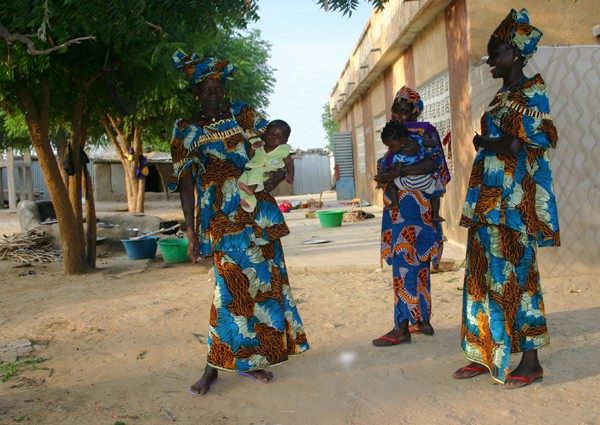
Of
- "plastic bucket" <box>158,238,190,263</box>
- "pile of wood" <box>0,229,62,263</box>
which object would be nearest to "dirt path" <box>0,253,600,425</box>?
"plastic bucket" <box>158,238,190,263</box>

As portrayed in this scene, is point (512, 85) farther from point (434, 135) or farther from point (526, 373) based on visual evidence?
point (526, 373)

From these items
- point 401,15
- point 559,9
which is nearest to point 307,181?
point 401,15

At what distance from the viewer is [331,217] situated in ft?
37.1

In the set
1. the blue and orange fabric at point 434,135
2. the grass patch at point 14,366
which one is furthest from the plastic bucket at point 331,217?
the grass patch at point 14,366

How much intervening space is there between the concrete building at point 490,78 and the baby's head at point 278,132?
230 cm

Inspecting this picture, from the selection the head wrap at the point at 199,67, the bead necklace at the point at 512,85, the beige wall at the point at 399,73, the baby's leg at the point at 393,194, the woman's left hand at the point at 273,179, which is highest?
the beige wall at the point at 399,73

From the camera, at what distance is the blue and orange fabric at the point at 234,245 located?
321 centimetres

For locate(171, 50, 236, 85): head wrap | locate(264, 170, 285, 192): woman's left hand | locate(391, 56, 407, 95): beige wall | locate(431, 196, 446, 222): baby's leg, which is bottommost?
locate(431, 196, 446, 222): baby's leg

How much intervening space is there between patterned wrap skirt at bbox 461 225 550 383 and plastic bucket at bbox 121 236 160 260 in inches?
266

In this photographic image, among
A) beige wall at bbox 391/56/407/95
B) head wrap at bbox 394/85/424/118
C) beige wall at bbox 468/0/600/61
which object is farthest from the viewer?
beige wall at bbox 391/56/407/95

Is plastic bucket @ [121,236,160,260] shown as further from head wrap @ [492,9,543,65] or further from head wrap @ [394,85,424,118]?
head wrap @ [492,9,543,65]

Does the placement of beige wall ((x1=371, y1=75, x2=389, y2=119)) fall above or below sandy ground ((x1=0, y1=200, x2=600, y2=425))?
above

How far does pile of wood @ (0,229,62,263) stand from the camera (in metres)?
9.49

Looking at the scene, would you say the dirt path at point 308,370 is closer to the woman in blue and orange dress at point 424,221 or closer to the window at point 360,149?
the woman in blue and orange dress at point 424,221
